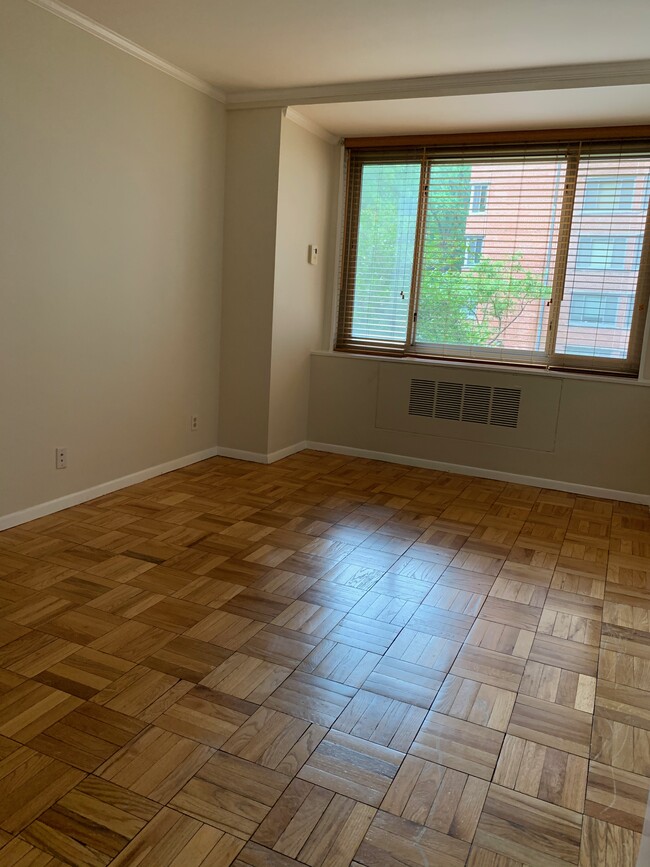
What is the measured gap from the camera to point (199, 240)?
4516mm

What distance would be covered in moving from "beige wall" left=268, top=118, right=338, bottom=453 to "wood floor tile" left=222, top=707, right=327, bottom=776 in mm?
3027

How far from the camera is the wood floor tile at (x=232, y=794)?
5.21ft

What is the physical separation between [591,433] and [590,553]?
47.8 inches

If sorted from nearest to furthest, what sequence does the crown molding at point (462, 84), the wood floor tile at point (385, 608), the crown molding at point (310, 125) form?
the wood floor tile at point (385, 608) → the crown molding at point (462, 84) → the crown molding at point (310, 125)

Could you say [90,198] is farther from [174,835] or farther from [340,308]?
[174,835]

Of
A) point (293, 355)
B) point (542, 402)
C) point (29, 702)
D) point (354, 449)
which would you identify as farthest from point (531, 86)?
point (29, 702)

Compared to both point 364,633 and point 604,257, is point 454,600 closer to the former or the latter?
point 364,633

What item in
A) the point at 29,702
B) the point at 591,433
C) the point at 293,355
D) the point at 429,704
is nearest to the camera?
the point at 29,702

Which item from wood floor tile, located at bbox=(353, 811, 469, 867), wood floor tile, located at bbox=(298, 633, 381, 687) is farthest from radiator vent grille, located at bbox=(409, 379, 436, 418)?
wood floor tile, located at bbox=(353, 811, 469, 867)

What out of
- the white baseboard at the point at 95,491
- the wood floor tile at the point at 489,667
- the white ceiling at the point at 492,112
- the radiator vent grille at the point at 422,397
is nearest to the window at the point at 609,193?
the white ceiling at the point at 492,112

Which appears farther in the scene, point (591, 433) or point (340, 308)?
point (340, 308)

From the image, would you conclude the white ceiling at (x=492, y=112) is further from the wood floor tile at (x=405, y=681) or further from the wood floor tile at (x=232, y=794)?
the wood floor tile at (x=232, y=794)

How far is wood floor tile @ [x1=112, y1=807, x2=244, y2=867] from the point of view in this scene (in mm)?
1468

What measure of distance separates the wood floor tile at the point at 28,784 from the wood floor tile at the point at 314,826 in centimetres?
49
